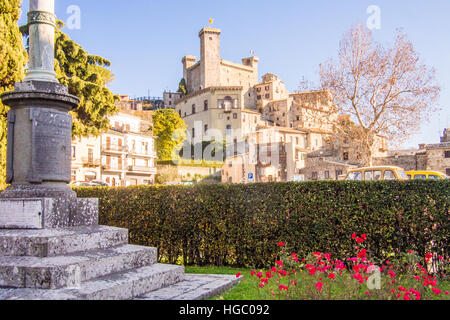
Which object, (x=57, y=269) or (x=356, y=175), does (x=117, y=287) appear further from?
(x=356, y=175)

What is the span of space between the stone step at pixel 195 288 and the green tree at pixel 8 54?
872cm

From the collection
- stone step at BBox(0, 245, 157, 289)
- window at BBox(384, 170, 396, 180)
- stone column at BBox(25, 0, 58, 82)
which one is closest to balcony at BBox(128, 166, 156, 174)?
window at BBox(384, 170, 396, 180)

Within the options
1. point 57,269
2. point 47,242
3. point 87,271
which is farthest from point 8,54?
point 57,269

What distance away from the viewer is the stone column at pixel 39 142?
6.36m

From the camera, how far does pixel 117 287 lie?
510 cm

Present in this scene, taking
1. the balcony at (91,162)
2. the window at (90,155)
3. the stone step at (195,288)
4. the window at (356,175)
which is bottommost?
the stone step at (195,288)

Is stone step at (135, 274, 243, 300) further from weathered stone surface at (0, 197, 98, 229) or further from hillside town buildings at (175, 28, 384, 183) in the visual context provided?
hillside town buildings at (175, 28, 384, 183)

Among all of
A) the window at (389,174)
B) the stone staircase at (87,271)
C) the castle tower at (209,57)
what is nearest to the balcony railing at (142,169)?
the castle tower at (209,57)

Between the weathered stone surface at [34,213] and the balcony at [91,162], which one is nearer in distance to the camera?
the weathered stone surface at [34,213]

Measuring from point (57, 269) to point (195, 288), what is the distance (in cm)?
209

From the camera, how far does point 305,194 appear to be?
8.38 m

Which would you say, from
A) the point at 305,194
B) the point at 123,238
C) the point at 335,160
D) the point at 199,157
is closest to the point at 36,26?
the point at 123,238

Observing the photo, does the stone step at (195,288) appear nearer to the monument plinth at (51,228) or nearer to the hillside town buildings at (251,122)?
the monument plinth at (51,228)

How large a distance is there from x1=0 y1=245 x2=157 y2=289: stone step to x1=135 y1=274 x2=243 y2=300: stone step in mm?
758
